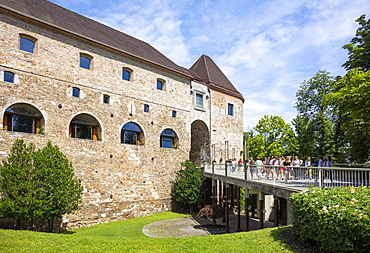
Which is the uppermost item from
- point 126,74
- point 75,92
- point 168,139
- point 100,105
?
point 126,74

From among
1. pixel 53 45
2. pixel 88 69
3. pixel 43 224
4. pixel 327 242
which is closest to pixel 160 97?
pixel 88 69

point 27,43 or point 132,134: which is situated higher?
point 27,43

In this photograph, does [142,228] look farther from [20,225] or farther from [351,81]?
[351,81]

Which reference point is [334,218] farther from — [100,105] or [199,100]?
[199,100]

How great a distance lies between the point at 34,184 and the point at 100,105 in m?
7.27

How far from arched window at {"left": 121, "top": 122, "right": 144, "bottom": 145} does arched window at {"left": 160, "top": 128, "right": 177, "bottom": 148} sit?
234 centimetres

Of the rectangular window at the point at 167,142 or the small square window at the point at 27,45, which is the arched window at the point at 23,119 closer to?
the small square window at the point at 27,45

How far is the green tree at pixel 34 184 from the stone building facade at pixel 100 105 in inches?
63.1

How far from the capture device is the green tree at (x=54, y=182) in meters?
14.7

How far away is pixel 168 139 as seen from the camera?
24688 millimetres

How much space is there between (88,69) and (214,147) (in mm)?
13970

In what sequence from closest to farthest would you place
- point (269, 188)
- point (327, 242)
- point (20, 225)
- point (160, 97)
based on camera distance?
point (327, 242)
point (269, 188)
point (20, 225)
point (160, 97)

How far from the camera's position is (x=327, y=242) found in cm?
626

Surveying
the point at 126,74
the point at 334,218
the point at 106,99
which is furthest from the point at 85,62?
the point at 334,218
